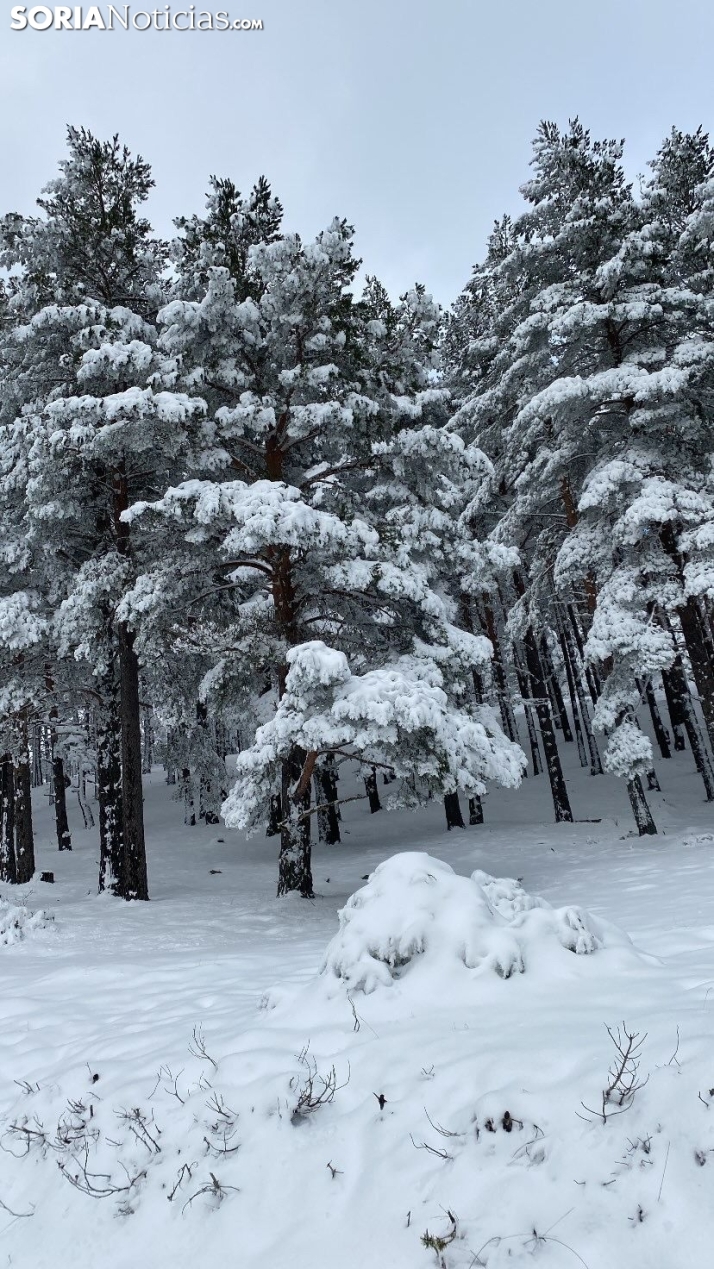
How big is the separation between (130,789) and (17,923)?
3.31 m

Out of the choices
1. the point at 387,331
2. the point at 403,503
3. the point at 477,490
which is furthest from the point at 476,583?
the point at 387,331

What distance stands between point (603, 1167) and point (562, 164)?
18.0m

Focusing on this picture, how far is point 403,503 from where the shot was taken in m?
15.5

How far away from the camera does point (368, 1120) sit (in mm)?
3742

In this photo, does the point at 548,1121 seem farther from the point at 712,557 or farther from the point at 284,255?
the point at 284,255

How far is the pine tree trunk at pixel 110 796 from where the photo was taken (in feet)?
43.6

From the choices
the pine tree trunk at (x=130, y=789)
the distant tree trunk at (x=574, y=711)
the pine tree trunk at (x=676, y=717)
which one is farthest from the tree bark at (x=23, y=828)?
the pine tree trunk at (x=676, y=717)

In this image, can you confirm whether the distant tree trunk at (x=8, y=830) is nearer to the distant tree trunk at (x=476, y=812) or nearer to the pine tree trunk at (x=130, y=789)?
the pine tree trunk at (x=130, y=789)

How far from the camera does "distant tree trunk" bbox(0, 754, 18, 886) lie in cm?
1728

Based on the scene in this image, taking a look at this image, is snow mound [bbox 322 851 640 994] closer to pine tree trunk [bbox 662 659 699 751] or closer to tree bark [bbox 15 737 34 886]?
tree bark [bbox 15 737 34 886]

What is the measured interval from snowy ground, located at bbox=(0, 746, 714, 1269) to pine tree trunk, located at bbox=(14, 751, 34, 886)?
1049 cm

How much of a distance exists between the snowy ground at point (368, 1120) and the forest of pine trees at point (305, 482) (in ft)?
12.8

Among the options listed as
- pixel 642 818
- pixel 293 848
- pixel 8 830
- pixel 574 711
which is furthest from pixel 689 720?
pixel 8 830

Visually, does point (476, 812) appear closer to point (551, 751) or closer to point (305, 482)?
point (551, 751)
